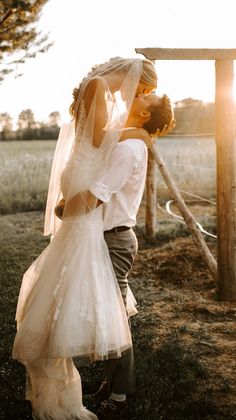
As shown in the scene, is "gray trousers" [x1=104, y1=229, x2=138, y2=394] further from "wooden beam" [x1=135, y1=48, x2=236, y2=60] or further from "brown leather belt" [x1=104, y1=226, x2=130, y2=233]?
"wooden beam" [x1=135, y1=48, x2=236, y2=60]

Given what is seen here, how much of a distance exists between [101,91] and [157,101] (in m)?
0.34

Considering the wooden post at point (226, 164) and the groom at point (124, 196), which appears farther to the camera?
the wooden post at point (226, 164)

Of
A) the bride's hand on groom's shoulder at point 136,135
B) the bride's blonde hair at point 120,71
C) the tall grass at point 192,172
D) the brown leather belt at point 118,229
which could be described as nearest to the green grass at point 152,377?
the brown leather belt at point 118,229

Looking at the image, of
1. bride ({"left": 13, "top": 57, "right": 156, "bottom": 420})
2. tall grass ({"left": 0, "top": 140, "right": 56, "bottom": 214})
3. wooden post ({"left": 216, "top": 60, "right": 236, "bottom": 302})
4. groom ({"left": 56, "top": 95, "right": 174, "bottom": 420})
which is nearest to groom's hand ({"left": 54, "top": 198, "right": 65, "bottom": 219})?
bride ({"left": 13, "top": 57, "right": 156, "bottom": 420})

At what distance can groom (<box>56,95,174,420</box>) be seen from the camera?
8.79ft

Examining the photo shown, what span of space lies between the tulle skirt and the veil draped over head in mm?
172

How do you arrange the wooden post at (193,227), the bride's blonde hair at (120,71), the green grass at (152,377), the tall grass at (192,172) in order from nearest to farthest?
1. the bride's blonde hair at (120,71)
2. the green grass at (152,377)
3. the wooden post at (193,227)
4. the tall grass at (192,172)

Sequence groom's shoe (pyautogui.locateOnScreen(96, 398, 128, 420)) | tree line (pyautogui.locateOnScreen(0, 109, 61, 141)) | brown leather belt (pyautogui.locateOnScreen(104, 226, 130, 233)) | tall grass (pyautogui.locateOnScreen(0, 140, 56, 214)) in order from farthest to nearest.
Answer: tree line (pyautogui.locateOnScreen(0, 109, 61, 141)) < tall grass (pyautogui.locateOnScreen(0, 140, 56, 214)) < groom's shoe (pyautogui.locateOnScreen(96, 398, 128, 420)) < brown leather belt (pyautogui.locateOnScreen(104, 226, 130, 233))

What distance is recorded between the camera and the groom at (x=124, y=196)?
8.79 ft

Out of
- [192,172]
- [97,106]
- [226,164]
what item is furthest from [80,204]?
[192,172]

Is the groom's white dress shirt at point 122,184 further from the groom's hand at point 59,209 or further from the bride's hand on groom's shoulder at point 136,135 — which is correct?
the groom's hand at point 59,209

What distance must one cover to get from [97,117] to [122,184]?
36 cm

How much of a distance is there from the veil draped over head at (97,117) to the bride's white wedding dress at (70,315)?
12mm

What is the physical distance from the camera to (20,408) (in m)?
3.21
